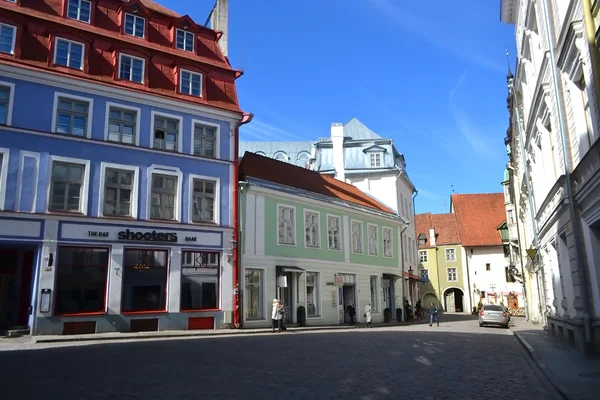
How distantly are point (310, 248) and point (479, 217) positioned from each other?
4062cm

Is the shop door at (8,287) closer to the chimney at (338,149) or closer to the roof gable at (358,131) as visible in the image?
the chimney at (338,149)

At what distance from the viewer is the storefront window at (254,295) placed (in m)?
26.6

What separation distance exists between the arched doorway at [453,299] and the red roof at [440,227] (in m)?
5.76

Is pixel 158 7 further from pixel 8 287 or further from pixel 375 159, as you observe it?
pixel 375 159

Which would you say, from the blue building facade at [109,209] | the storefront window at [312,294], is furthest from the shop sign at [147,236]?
the storefront window at [312,294]

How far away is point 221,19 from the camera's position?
3023 cm

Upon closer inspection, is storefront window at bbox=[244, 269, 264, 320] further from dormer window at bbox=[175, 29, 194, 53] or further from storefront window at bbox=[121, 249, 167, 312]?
dormer window at bbox=[175, 29, 194, 53]

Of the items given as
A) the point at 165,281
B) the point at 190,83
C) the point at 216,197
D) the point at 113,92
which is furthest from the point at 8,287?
the point at 190,83

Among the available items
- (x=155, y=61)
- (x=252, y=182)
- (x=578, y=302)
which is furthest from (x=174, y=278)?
(x=578, y=302)

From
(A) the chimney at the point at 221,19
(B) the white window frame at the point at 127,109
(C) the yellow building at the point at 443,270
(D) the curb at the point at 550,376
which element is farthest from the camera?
(C) the yellow building at the point at 443,270

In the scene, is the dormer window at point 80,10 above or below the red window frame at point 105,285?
above

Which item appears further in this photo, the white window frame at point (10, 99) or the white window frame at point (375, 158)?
the white window frame at point (375, 158)

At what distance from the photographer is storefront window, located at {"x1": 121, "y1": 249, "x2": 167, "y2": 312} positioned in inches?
888

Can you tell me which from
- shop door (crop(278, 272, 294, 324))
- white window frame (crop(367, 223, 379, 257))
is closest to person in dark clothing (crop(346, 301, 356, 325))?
shop door (crop(278, 272, 294, 324))
